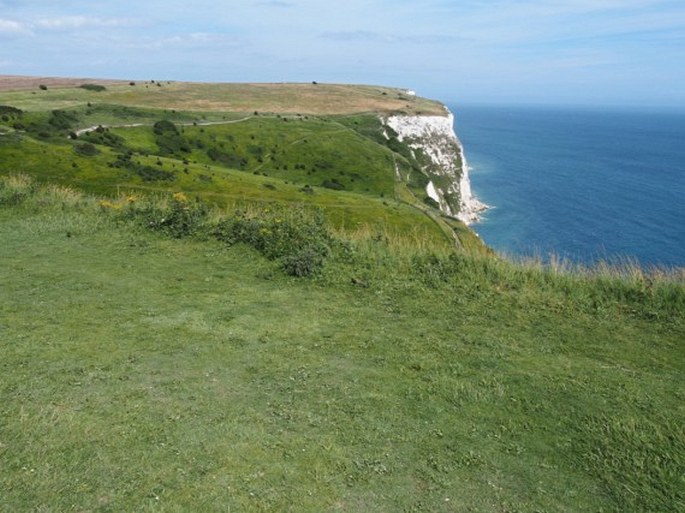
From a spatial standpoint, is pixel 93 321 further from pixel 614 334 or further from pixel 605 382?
pixel 614 334

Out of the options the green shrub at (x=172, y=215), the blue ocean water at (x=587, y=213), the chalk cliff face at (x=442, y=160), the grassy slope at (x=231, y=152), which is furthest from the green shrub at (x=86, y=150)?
the chalk cliff face at (x=442, y=160)

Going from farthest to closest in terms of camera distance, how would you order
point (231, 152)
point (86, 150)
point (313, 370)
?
point (231, 152) < point (86, 150) < point (313, 370)

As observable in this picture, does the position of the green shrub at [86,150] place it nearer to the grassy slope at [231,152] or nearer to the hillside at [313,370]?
the grassy slope at [231,152]

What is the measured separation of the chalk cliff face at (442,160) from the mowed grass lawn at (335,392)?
389 ft

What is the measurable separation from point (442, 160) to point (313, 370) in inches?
6131

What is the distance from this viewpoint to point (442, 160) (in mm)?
159000

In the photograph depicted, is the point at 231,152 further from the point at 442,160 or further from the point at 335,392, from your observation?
the point at 335,392

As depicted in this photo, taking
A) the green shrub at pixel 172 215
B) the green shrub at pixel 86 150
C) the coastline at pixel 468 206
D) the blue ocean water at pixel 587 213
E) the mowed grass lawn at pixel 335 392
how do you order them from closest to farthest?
the mowed grass lawn at pixel 335 392 → the green shrub at pixel 172 215 → the green shrub at pixel 86 150 → the blue ocean water at pixel 587 213 → the coastline at pixel 468 206

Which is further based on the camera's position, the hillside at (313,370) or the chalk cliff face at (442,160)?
the chalk cliff face at (442,160)

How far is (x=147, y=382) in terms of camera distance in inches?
343

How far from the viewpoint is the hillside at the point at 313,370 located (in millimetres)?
6508

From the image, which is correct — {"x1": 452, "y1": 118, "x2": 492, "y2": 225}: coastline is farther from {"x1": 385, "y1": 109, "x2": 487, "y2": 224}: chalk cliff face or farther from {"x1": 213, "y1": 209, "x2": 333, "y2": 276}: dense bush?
{"x1": 213, "y1": 209, "x2": 333, "y2": 276}: dense bush

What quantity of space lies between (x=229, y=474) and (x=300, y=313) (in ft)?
18.8

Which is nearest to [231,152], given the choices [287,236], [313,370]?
[287,236]
